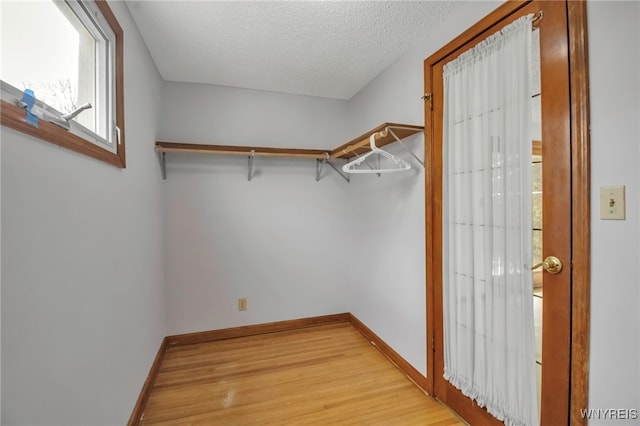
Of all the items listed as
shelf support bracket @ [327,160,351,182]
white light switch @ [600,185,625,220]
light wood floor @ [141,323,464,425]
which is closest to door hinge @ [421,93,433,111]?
white light switch @ [600,185,625,220]

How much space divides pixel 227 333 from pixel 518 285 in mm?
2475

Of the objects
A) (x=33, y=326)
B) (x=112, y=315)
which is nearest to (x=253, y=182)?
(x=112, y=315)

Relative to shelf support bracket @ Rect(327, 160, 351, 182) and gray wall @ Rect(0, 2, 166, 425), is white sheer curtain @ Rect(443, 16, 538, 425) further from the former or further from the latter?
gray wall @ Rect(0, 2, 166, 425)

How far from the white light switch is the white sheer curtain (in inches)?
10.2

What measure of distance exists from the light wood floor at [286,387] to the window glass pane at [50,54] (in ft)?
5.77

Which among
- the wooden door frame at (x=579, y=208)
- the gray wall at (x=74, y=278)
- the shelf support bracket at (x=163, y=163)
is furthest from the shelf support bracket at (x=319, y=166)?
the wooden door frame at (x=579, y=208)

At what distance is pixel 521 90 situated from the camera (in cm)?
128

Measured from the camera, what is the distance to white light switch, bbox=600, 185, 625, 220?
38.1 inches

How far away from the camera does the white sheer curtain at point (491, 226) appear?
1.27 meters

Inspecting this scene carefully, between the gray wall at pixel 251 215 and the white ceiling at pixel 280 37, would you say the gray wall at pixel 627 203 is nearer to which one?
the white ceiling at pixel 280 37

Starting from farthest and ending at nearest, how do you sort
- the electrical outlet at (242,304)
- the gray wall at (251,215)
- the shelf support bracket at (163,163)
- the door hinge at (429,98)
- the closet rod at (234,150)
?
the electrical outlet at (242,304) → the gray wall at (251,215) → the shelf support bracket at (163,163) → the closet rod at (234,150) → the door hinge at (429,98)

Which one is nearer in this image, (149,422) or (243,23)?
(149,422)

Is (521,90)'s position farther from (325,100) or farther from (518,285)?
(325,100)

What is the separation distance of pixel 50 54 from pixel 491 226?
2004 millimetres
